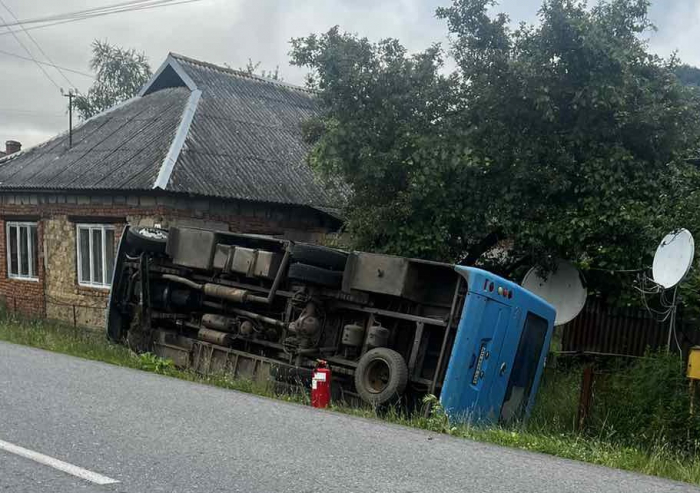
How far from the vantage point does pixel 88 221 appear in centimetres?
1653

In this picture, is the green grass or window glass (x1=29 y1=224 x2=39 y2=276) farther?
window glass (x1=29 y1=224 x2=39 y2=276)

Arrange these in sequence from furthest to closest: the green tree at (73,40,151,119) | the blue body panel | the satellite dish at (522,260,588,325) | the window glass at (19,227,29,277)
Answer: the green tree at (73,40,151,119)
the window glass at (19,227,29,277)
the satellite dish at (522,260,588,325)
the blue body panel

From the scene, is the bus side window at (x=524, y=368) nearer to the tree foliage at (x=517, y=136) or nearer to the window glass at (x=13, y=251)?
the tree foliage at (x=517, y=136)

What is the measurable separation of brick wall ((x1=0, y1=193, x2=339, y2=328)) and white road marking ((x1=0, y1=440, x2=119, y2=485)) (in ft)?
31.0

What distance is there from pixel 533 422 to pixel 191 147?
10.2 meters

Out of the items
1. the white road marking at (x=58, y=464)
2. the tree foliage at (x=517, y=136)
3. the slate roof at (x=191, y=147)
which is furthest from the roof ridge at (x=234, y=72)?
the white road marking at (x=58, y=464)

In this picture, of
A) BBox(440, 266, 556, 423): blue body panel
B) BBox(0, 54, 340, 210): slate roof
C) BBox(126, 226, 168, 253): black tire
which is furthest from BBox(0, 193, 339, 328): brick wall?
BBox(440, 266, 556, 423): blue body panel

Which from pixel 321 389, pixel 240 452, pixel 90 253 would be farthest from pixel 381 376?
pixel 90 253

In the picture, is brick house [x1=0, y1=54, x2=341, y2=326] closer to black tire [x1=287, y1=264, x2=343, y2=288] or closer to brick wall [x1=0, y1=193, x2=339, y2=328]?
brick wall [x1=0, y1=193, x2=339, y2=328]

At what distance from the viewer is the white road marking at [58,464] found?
5.11m

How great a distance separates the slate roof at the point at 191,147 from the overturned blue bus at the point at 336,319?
12.1 ft

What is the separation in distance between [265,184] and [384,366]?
27.2 feet

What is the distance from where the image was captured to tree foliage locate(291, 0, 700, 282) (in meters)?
11.2

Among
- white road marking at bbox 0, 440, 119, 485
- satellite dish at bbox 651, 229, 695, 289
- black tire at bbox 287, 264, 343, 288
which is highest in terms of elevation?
satellite dish at bbox 651, 229, 695, 289
